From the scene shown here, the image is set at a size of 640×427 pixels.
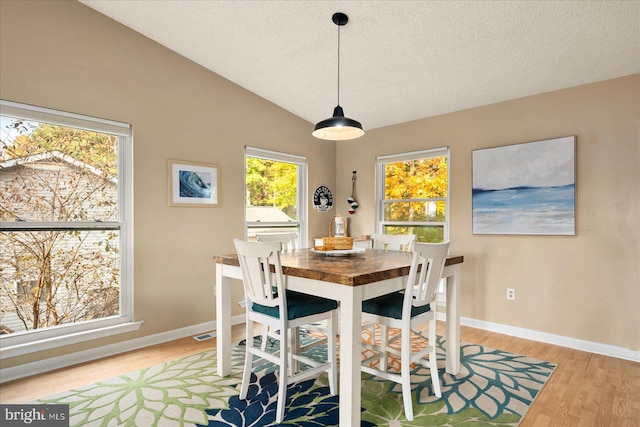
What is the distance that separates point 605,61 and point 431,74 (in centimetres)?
129

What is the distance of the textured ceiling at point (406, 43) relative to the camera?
2.44 m

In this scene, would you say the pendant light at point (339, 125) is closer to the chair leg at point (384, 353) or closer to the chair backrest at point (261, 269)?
the chair backrest at point (261, 269)

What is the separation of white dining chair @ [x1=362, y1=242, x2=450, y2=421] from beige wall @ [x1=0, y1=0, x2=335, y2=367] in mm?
2041

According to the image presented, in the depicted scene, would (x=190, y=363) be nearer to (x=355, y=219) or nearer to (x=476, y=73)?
(x=355, y=219)

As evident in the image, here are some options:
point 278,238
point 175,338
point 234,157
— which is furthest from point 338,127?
point 175,338

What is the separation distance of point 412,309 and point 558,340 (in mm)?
1985

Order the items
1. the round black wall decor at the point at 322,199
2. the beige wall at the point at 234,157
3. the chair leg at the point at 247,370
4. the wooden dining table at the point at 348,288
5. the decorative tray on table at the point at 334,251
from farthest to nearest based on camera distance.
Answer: the round black wall decor at the point at 322,199 → the beige wall at the point at 234,157 → the decorative tray on table at the point at 334,251 → the chair leg at the point at 247,370 → the wooden dining table at the point at 348,288

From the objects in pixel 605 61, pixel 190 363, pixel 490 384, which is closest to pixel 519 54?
pixel 605 61

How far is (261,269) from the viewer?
88.7 inches

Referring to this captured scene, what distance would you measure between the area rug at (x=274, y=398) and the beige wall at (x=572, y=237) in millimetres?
702

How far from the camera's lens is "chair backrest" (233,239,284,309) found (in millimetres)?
2057

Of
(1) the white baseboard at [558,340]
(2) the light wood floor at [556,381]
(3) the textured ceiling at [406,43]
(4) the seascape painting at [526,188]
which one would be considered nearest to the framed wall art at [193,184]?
(3) the textured ceiling at [406,43]

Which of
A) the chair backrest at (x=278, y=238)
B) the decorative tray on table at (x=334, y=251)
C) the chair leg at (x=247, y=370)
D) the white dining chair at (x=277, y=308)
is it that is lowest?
the chair leg at (x=247, y=370)

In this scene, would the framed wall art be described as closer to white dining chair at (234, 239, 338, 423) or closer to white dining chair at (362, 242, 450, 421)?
white dining chair at (234, 239, 338, 423)
